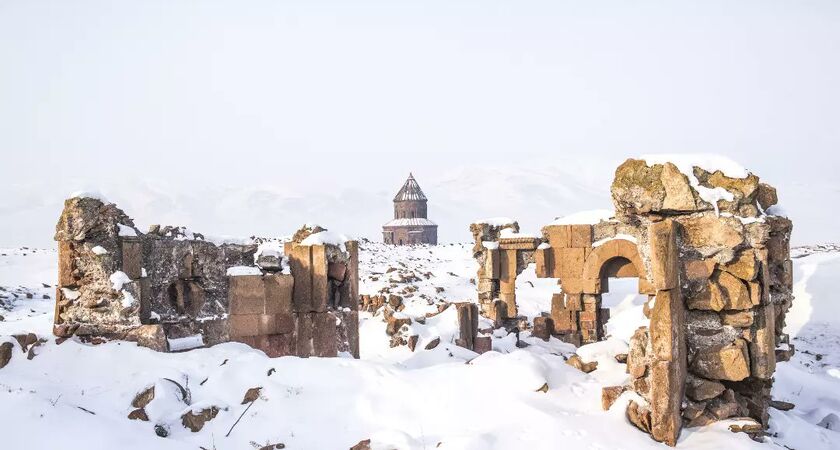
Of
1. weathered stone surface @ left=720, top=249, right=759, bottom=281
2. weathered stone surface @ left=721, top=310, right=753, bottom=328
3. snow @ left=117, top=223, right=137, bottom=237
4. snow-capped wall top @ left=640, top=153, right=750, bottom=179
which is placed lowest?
weathered stone surface @ left=721, top=310, right=753, bottom=328

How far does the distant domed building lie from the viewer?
59.8 metres

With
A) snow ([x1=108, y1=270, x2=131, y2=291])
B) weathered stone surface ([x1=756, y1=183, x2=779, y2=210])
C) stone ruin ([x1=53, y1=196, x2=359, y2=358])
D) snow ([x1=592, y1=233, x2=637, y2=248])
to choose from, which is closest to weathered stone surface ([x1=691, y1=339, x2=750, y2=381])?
weathered stone surface ([x1=756, y1=183, x2=779, y2=210])

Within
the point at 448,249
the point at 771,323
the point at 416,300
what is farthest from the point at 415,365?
the point at 448,249

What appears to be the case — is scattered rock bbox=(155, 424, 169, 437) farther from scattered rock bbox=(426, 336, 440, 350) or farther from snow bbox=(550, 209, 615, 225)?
snow bbox=(550, 209, 615, 225)

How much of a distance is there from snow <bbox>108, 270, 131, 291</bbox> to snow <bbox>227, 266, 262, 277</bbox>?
6.31ft

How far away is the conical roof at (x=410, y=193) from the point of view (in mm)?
62000

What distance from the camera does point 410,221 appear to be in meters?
60.6

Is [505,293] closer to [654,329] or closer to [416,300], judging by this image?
[416,300]

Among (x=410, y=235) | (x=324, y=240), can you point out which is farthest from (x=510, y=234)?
(x=410, y=235)

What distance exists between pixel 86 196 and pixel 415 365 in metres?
5.13

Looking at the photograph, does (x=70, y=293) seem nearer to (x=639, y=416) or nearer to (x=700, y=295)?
(x=639, y=416)

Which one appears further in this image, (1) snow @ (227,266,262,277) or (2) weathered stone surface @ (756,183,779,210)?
(1) snow @ (227,266,262,277)

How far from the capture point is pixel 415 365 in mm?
10422

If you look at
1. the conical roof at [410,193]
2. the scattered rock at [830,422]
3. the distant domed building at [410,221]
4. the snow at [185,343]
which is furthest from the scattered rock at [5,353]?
the conical roof at [410,193]
